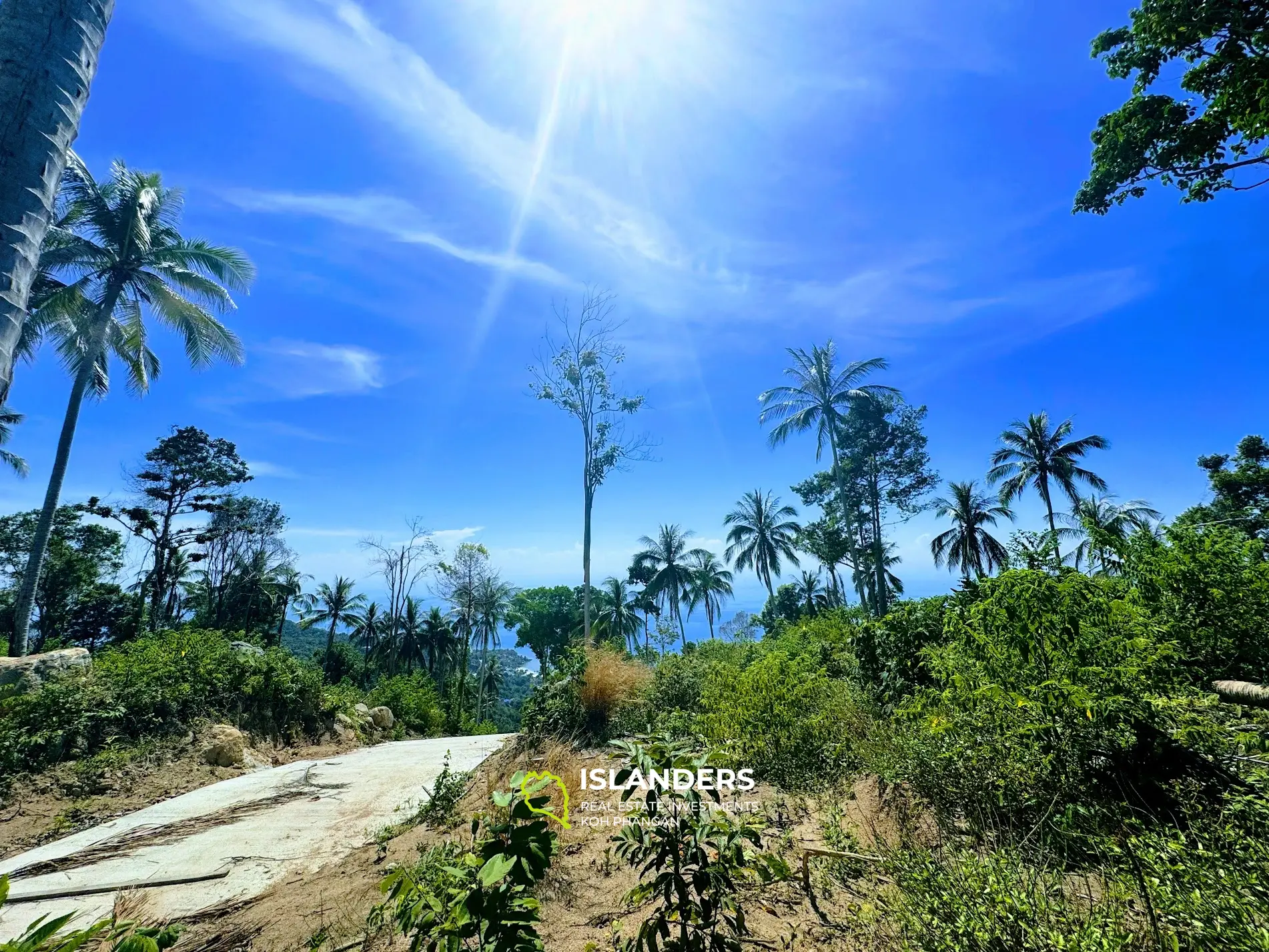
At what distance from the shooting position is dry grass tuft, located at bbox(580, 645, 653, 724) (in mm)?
6926

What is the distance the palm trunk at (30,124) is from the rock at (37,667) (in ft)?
29.8

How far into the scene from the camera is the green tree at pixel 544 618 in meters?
29.6

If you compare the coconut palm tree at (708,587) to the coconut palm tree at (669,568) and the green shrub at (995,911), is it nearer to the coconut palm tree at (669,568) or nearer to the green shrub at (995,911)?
the coconut palm tree at (669,568)

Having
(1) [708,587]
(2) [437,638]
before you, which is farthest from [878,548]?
(2) [437,638]

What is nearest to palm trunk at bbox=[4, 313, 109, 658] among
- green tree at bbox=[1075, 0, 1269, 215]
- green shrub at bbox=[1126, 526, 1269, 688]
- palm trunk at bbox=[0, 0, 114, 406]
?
palm trunk at bbox=[0, 0, 114, 406]

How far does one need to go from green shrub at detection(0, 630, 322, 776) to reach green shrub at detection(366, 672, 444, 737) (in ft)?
18.9

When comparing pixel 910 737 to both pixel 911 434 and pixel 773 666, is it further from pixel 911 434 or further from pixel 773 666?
pixel 911 434

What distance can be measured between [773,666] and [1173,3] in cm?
949

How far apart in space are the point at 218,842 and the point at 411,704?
45.2 feet

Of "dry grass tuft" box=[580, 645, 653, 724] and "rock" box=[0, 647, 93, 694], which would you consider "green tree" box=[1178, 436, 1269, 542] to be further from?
"rock" box=[0, 647, 93, 694]

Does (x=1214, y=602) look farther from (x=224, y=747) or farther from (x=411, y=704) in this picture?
(x=411, y=704)

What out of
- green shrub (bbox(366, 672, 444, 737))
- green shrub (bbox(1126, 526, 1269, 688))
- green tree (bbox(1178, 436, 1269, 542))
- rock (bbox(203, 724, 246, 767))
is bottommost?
green shrub (bbox(366, 672, 444, 737))

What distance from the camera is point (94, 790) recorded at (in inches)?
244

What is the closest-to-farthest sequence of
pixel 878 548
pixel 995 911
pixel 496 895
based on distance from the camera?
1. pixel 496 895
2. pixel 995 911
3. pixel 878 548
